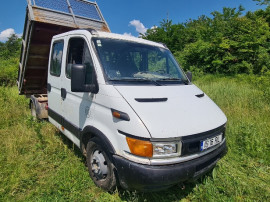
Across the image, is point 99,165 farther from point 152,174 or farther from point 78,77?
point 78,77

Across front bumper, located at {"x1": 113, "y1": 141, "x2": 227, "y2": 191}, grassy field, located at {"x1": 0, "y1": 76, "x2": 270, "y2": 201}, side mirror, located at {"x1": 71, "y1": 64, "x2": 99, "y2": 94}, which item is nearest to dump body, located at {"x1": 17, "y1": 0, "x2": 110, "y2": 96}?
grassy field, located at {"x1": 0, "y1": 76, "x2": 270, "y2": 201}

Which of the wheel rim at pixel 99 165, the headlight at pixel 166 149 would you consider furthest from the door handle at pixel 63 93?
the headlight at pixel 166 149

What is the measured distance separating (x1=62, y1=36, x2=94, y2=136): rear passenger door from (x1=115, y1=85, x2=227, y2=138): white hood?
647mm

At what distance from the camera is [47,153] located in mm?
3750

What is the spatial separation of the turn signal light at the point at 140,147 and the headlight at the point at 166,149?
0.19 feet

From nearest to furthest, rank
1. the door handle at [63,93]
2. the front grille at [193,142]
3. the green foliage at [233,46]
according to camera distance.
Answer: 1. the front grille at [193,142]
2. the door handle at [63,93]
3. the green foliage at [233,46]

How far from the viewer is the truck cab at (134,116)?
6.91ft

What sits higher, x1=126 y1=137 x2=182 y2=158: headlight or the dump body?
the dump body

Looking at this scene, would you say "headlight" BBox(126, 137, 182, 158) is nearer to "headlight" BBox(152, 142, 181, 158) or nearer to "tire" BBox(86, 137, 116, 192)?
"headlight" BBox(152, 142, 181, 158)

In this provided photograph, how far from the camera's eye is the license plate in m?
2.33

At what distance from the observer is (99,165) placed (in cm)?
267

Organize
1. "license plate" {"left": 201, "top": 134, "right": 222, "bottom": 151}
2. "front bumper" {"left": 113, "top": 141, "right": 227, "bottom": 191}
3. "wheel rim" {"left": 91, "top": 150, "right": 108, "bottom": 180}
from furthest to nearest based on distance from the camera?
1. "wheel rim" {"left": 91, "top": 150, "right": 108, "bottom": 180}
2. "license plate" {"left": 201, "top": 134, "right": 222, "bottom": 151}
3. "front bumper" {"left": 113, "top": 141, "right": 227, "bottom": 191}

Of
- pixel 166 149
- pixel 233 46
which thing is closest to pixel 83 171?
pixel 166 149

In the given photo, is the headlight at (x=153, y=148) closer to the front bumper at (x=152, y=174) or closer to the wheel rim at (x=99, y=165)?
the front bumper at (x=152, y=174)
